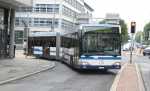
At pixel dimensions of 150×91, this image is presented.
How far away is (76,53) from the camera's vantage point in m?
26.4

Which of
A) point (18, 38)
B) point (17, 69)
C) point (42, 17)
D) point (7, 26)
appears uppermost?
point (42, 17)

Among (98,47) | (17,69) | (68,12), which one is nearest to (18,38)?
(68,12)

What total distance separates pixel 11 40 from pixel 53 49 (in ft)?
12.5

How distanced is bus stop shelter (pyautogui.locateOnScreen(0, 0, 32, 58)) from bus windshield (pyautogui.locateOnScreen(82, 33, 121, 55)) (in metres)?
13.1

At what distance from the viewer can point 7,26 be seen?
1593 inches

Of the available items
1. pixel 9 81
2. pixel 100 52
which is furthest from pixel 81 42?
pixel 9 81

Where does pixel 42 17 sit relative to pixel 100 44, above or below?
above

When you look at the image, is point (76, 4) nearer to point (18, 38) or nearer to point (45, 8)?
point (45, 8)

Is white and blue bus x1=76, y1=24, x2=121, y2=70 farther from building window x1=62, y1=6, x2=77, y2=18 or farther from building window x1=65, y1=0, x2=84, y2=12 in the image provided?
building window x1=65, y1=0, x2=84, y2=12

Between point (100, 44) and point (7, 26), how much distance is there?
17239 millimetres

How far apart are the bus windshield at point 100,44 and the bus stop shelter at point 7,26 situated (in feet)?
43.0

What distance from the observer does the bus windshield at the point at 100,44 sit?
81.7 ft

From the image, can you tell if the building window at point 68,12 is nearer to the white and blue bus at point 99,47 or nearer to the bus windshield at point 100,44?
the white and blue bus at point 99,47

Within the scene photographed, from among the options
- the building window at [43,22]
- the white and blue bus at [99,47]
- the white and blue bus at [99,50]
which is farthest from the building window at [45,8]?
the white and blue bus at [99,50]
